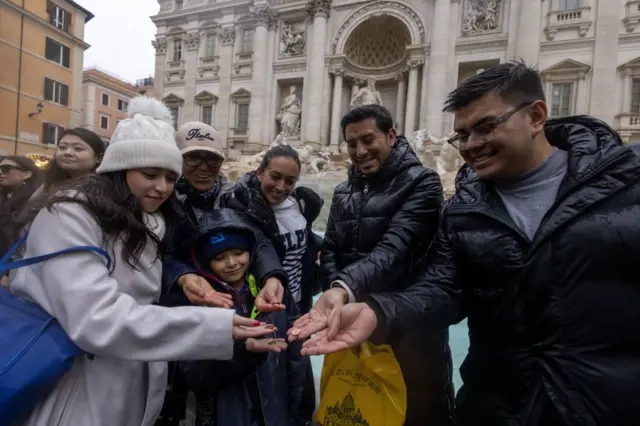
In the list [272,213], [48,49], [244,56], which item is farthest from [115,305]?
[48,49]

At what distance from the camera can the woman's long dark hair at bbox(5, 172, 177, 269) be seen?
121 centimetres

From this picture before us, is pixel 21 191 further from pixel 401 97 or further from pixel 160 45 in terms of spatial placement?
pixel 160 45

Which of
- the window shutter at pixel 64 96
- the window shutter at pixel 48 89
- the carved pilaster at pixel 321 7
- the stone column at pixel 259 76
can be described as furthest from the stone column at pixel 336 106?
the window shutter at pixel 48 89

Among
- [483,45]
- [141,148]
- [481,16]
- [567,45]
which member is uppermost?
[481,16]

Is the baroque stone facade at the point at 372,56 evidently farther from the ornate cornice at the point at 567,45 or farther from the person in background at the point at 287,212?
the person in background at the point at 287,212

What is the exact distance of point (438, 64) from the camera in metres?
15.7

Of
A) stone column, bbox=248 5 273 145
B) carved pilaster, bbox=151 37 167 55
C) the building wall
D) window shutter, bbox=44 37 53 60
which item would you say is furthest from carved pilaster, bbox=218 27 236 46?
window shutter, bbox=44 37 53 60

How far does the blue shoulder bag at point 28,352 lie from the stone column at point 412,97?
16.5 m

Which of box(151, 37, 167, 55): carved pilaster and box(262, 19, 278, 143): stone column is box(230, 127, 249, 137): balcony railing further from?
box(151, 37, 167, 55): carved pilaster

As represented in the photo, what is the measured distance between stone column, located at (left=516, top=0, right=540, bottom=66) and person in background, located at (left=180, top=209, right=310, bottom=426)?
1619cm

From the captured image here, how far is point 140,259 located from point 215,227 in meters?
0.53

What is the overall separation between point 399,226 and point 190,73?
23.0m

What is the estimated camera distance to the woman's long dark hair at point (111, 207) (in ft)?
3.97

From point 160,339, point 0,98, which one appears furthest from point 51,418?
point 0,98
